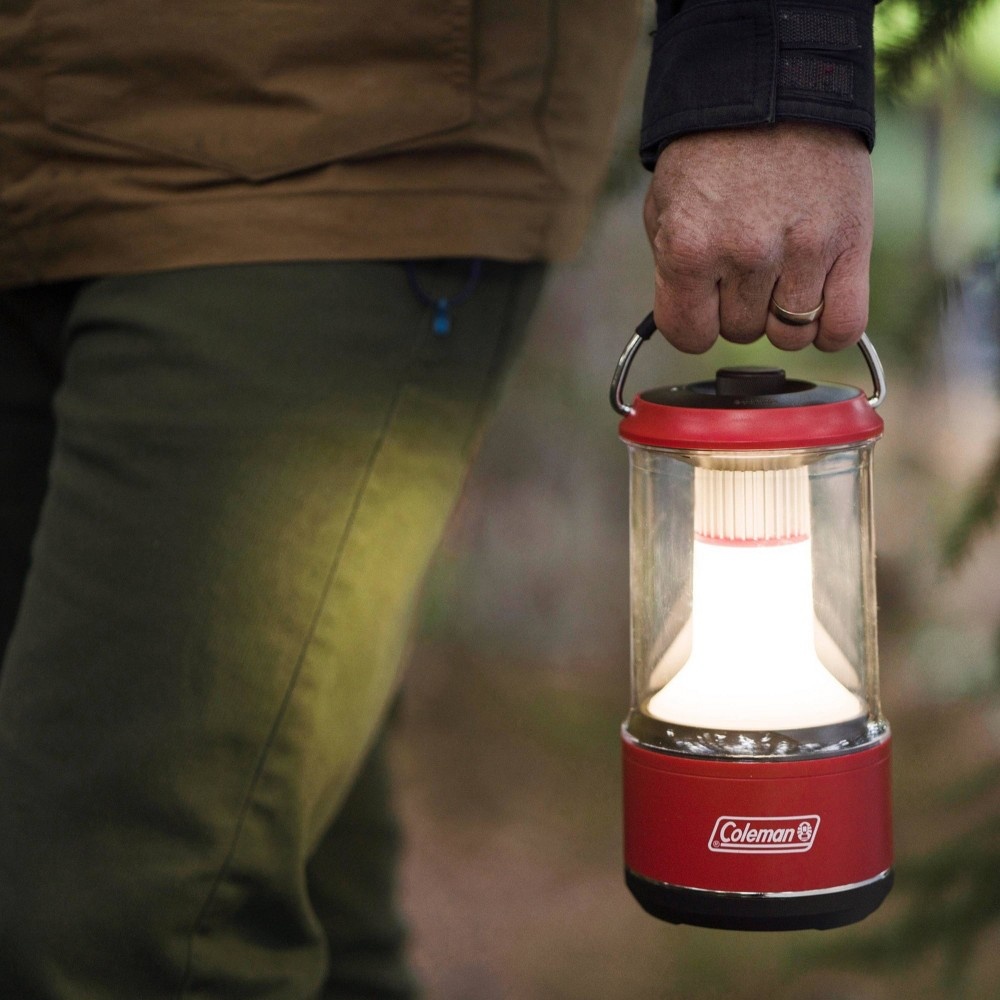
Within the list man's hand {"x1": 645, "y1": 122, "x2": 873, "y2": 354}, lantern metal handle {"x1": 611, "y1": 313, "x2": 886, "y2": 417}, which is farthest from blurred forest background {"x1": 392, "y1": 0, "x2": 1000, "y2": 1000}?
man's hand {"x1": 645, "y1": 122, "x2": 873, "y2": 354}

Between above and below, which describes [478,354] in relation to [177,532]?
above

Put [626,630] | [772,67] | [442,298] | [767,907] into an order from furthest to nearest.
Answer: [626,630] < [442,298] < [767,907] < [772,67]

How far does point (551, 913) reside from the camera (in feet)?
8.48

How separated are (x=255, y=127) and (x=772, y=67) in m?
0.41

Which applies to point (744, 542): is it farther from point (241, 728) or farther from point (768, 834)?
point (241, 728)

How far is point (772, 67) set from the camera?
0.90 meters

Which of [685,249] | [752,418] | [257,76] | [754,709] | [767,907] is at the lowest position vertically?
[767,907]

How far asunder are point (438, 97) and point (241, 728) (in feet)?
1.72

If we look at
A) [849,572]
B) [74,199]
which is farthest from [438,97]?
[849,572]

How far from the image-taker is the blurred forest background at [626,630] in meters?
1.34

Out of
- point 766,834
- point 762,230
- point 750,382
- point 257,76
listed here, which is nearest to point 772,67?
point 762,230

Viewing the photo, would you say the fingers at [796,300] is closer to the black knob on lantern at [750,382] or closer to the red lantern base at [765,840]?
the black knob on lantern at [750,382]

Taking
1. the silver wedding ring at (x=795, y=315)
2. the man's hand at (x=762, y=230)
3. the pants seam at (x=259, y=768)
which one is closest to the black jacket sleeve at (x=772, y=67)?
the man's hand at (x=762, y=230)

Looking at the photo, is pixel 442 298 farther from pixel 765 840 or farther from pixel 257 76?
pixel 765 840
